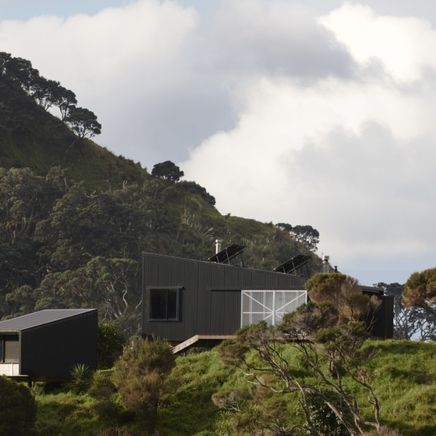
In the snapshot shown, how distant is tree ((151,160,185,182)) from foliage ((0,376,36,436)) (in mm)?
94666

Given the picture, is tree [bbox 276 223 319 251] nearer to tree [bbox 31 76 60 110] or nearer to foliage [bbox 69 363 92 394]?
tree [bbox 31 76 60 110]

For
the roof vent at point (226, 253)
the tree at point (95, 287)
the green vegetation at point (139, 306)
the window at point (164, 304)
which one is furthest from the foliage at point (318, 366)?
the tree at point (95, 287)

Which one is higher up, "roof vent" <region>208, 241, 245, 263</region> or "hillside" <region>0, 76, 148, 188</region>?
"hillside" <region>0, 76, 148, 188</region>

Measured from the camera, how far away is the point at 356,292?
172 feet

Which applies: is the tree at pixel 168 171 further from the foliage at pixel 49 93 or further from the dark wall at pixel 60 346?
the dark wall at pixel 60 346

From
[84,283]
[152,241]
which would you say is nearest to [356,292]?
[84,283]

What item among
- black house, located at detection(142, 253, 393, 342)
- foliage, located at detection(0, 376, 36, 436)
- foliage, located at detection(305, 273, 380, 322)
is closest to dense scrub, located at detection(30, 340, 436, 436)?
foliage, located at detection(305, 273, 380, 322)

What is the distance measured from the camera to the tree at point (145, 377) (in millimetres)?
47312

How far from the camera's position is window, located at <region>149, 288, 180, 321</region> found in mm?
59938

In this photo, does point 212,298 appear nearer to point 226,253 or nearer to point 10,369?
point 226,253

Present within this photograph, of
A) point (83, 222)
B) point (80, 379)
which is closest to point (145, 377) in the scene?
point (80, 379)

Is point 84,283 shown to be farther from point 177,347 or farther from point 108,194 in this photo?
point 177,347

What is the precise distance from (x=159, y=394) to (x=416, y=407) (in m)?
10.9

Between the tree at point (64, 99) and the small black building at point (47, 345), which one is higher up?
the tree at point (64, 99)
